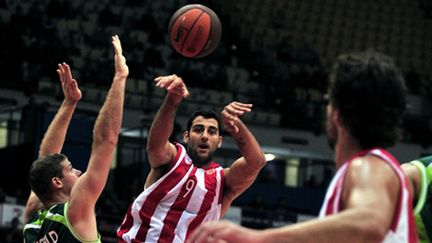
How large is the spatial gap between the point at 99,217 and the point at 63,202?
9.18 metres

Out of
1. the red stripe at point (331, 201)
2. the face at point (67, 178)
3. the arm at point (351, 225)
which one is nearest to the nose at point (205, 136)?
the face at point (67, 178)

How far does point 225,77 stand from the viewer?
20578 mm

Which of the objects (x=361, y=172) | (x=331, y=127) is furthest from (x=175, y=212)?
(x=361, y=172)

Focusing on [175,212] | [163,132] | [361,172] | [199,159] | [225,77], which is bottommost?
[225,77]

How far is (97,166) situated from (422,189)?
75.0 inches

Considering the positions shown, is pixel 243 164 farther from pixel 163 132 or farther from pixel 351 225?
pixel 351 225

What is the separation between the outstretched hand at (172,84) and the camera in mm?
5434

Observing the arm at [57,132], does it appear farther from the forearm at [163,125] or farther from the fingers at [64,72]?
the forearm at [163,125]

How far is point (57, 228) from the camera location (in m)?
4.89

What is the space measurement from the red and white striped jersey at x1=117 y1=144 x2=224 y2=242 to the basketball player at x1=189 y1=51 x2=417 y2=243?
11.2 feet

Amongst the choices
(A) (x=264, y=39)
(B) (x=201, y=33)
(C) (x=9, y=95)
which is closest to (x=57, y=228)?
(B) (x=201, y=33)

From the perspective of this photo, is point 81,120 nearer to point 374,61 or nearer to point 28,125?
point 28,125

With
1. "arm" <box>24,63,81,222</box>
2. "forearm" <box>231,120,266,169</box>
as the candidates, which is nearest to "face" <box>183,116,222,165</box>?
"forearm" <box>231,120,266,169</box>

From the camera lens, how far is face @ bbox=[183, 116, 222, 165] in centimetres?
643
